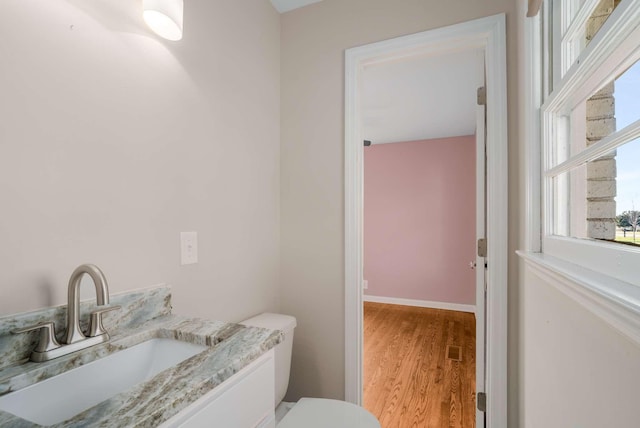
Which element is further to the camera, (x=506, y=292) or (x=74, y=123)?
(x=506, y=292)

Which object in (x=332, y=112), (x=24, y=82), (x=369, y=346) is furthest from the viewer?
(x=369, y=346)

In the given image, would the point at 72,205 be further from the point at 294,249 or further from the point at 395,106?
the point at 395,106

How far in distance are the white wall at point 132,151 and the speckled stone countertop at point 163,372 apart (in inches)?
6.8

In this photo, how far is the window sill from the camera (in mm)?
428

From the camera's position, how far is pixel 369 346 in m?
2.97

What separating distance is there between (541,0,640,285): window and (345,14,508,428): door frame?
1.07 feet

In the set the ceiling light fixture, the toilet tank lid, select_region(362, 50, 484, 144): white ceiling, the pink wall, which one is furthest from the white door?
the pink wall

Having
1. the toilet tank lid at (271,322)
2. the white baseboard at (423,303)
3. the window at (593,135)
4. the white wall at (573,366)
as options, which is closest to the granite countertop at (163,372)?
the toilet tank lid at (271,322)

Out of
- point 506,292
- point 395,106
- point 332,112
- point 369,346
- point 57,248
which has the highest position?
→ point 395,106

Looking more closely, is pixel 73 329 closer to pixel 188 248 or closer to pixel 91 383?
pixel 91 383

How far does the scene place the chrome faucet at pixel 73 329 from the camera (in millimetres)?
704

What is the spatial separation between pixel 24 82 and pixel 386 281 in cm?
444

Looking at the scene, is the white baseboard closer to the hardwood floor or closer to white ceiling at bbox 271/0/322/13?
the hardwood floor

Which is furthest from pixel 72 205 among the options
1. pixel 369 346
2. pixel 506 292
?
pixel 369 346
